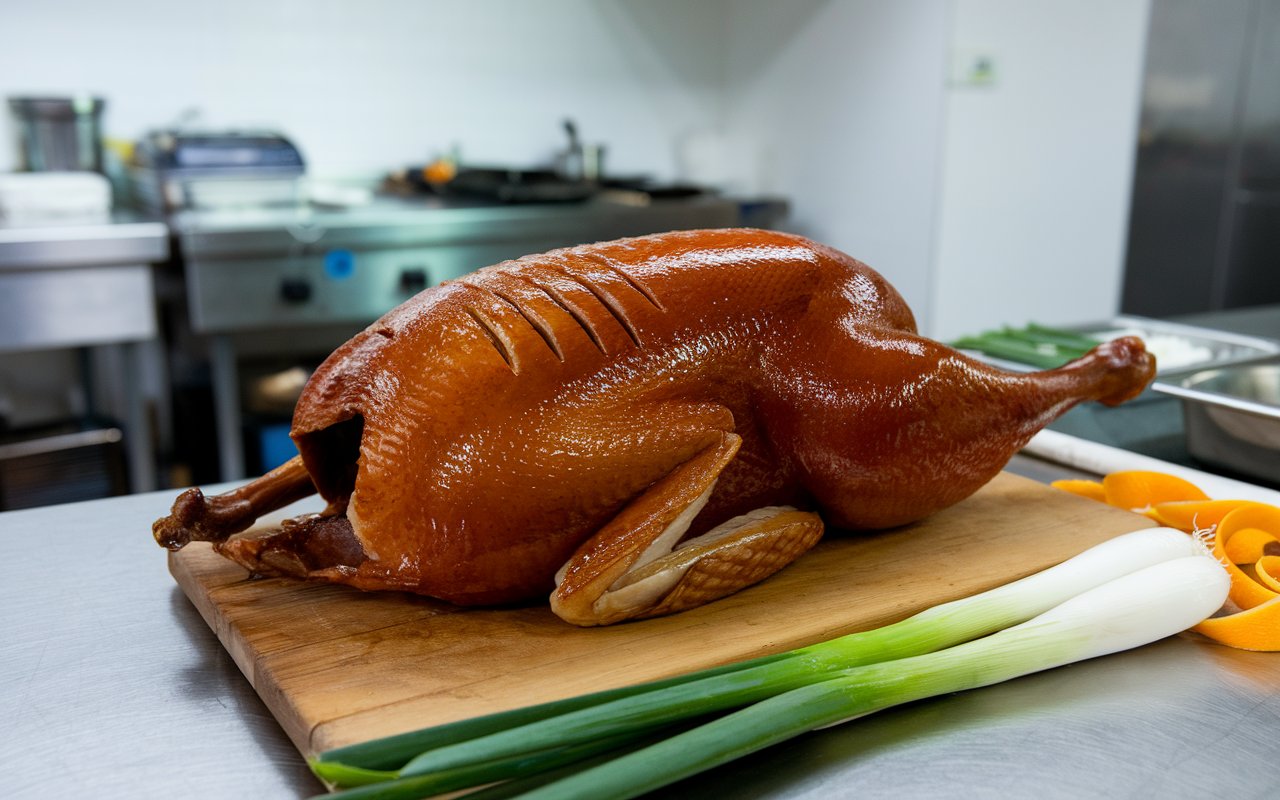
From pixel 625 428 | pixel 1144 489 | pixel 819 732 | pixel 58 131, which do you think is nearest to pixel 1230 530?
pixel 1144 489

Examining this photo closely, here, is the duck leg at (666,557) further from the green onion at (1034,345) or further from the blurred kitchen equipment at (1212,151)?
the blurred kitchen equipment at (1212,151)

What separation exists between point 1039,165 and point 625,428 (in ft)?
11.7

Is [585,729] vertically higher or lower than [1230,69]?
lower

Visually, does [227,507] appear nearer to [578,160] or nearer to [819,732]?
[819,732]

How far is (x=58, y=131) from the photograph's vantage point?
326 centimetres

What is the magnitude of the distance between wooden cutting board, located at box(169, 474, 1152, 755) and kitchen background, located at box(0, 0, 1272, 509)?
2642 mm

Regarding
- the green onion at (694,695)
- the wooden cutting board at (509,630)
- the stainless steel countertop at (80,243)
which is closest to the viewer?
the green onion at (694,695)

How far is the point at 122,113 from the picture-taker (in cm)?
352

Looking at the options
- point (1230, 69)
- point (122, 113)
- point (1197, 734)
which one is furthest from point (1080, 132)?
point (1197, 734)

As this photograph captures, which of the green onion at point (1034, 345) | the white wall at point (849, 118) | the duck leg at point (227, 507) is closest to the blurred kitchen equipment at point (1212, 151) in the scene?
the white wall at point (849, 118)

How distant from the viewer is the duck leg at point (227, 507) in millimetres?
1033

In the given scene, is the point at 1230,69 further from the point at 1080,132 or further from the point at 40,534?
the point at 40,534

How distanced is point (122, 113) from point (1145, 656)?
11.6 feet

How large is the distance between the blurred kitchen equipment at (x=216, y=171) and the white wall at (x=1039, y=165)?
226 cm
